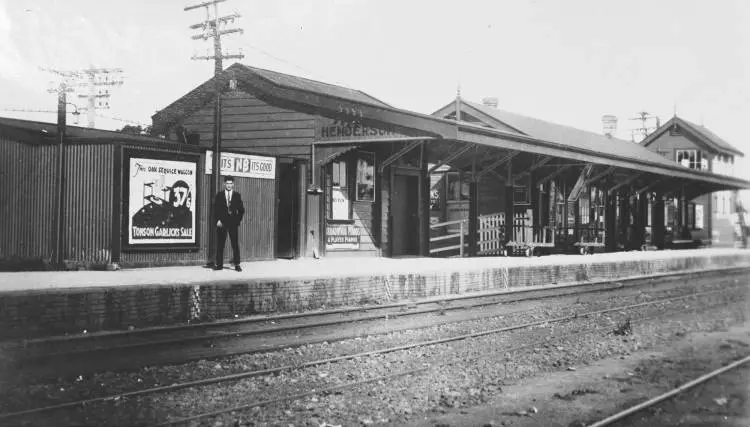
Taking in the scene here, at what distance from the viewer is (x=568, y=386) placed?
7621 mm

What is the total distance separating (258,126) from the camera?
18938 millimetres

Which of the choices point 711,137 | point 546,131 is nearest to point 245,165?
point 546,131

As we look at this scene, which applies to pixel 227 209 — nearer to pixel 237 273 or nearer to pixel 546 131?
pixel 237 273

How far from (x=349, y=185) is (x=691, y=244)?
23929 millimetres

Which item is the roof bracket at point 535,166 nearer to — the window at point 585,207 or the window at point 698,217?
the window at point 585,207

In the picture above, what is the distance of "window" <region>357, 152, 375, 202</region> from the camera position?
18898 mm

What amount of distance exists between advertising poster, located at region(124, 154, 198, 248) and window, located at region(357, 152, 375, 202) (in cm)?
531

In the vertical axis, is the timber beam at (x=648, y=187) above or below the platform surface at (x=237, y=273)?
above

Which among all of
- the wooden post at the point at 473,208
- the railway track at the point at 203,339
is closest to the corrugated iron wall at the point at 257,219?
the railway track at the point at 203,339

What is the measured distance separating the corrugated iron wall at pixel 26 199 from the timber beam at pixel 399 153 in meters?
8.47

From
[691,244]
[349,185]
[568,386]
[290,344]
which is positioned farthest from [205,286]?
[691,244]

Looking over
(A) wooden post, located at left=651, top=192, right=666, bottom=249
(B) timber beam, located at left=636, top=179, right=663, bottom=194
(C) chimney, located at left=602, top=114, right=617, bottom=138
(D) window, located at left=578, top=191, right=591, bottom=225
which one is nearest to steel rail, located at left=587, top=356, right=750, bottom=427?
(D) window, located at left=578, top=191, right=591, bottom=225

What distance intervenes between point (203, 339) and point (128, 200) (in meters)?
5.56

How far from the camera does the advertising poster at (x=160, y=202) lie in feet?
44.3
